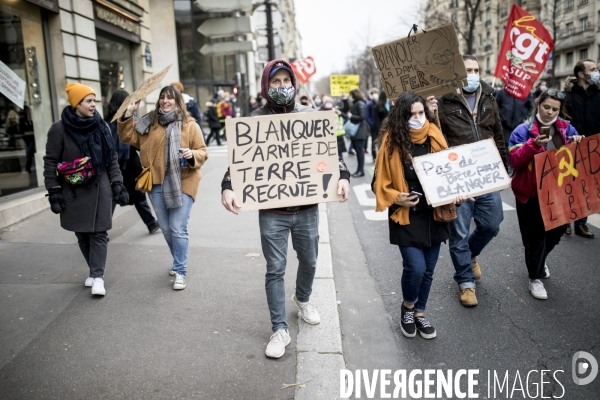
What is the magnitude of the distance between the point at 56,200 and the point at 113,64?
8.23m

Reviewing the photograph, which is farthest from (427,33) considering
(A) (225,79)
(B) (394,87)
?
(A) (225,79)

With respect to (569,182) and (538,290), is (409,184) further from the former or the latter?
(538,290)

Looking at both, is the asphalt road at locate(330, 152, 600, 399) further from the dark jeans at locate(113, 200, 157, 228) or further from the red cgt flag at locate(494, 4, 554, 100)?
the dark jeans at locate(113, 200, 157, 228)

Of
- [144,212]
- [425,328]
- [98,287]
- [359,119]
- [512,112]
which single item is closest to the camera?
[425,328]

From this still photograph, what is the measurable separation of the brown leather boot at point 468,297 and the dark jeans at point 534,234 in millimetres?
588

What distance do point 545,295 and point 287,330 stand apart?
2.33 meters

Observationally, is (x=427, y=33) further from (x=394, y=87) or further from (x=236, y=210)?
(x=236, y=210)

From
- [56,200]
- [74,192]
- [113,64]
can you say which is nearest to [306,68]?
[113,64]

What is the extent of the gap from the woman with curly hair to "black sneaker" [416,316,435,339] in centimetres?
28

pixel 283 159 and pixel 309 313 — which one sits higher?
pixel 283 159

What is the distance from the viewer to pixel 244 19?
11.1 metres

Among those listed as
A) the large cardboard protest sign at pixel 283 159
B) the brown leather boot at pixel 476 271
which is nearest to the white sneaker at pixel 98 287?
the large cardboard protest sign at pixel 283 159

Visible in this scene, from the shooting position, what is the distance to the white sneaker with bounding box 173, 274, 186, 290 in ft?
15.0

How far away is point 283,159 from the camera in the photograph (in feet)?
11.4
